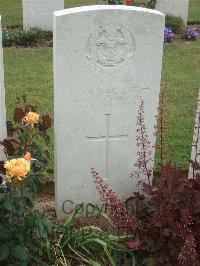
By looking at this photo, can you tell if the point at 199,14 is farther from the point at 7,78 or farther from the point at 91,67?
the point at 91,67

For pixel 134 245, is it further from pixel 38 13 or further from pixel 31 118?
pixel 38 13

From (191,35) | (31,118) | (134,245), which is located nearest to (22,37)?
(191,35)

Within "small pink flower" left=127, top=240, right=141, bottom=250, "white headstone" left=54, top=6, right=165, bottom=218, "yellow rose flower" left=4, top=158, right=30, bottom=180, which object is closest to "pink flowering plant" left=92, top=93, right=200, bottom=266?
"small pink flower" left=127, top=240, right=141, bottom=250

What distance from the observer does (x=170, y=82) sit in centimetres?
783

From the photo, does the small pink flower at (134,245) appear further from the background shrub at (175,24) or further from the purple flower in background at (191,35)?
the background shrub at (175,24)

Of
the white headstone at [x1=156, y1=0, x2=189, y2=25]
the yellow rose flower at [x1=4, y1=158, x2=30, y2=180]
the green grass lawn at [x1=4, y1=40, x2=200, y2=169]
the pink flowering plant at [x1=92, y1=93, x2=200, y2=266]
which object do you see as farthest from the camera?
the white headstone at [x1=156, y1=0, x2=189, y2=25]

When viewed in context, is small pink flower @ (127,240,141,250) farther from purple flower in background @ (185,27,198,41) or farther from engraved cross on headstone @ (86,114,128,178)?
purple flower in background @ (185,27,198,41)

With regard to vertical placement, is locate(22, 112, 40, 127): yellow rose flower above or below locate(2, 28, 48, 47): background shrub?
below

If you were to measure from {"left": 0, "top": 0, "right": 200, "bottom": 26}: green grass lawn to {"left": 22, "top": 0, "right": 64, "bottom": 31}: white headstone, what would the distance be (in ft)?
3.84

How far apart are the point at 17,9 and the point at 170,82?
694cm

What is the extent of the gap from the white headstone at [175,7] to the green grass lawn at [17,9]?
1.27 metres

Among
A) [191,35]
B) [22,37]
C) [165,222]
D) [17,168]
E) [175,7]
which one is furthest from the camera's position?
[175,7]

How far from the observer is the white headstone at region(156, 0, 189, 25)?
37.3 feet

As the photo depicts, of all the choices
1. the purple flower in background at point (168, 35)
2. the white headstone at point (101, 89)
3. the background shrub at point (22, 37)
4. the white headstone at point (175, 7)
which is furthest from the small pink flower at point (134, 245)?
the white headstone at point (175, 7)
